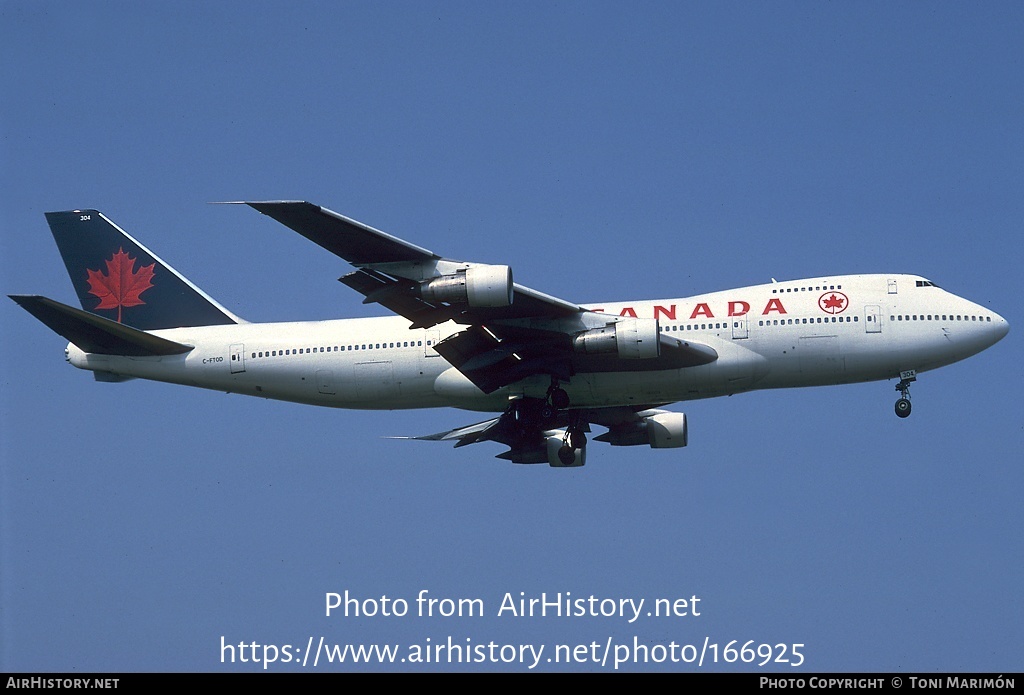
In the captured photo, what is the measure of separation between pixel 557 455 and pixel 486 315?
22.9 ft

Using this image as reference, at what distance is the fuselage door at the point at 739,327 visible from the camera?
124 feet

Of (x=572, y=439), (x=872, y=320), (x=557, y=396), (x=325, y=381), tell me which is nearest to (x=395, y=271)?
(x=325, y=381)

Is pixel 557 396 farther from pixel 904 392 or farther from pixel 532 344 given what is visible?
pixel 904 392

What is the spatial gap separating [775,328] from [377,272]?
1159 cm

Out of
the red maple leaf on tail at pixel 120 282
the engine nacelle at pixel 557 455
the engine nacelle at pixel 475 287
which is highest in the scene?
the red maple leaf on tail at pixel 120 282

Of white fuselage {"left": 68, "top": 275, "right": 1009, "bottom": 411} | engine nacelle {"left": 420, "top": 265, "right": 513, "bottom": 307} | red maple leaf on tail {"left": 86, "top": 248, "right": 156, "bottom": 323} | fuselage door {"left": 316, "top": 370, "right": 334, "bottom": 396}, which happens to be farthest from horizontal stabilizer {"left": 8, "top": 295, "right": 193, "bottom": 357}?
engine nacelle {"left": 420, "top": 265, "right": 513, "bottom": 307}

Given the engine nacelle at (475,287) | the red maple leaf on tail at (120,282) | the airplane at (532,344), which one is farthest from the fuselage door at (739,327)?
the red maple leaf on tail at (120,282)

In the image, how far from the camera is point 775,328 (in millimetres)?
37625

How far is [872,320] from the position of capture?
124 feet

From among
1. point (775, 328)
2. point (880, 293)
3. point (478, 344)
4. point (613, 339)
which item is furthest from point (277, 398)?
point (880, 293)

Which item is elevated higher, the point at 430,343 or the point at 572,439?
the point at 430,343

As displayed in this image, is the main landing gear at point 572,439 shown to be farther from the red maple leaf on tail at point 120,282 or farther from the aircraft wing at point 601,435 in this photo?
the red maple leaf on tail at point 120,282

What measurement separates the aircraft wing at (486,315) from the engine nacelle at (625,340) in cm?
3

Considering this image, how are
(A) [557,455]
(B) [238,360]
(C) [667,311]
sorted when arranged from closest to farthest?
1. (C) [667,311]
2. (B) [238,360]
3. (A) [557,455]
